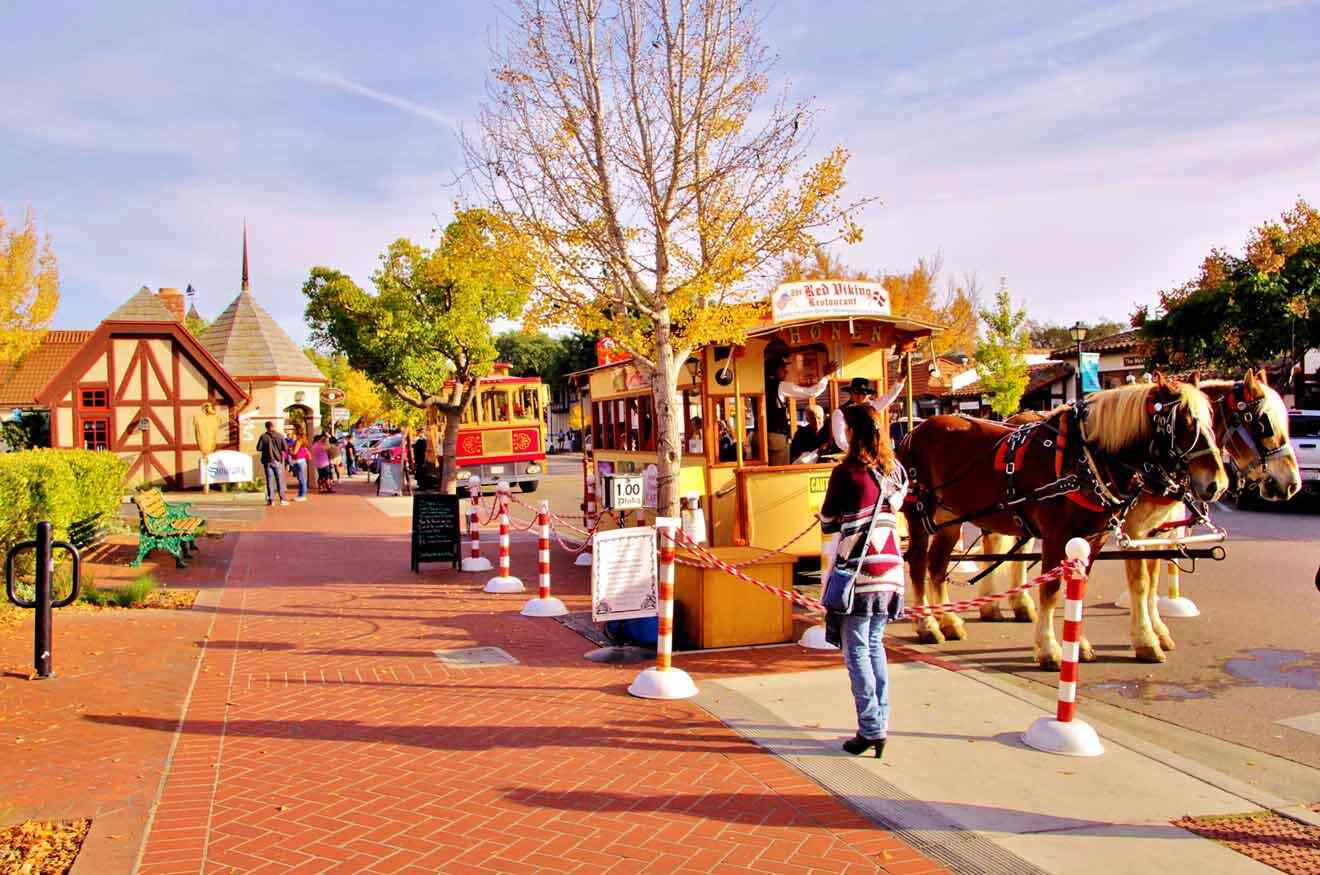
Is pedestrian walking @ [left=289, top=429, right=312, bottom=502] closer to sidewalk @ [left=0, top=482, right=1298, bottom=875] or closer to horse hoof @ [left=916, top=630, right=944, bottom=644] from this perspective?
sidewalk @ [left=0, top=482, right=1298, bottom=875]

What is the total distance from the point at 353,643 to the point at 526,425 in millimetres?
19660

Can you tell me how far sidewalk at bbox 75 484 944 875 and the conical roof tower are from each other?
2918 cm

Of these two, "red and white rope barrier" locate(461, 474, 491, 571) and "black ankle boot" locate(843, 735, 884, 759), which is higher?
"red and white rope barrier" locate(461, 474, 491, 571)

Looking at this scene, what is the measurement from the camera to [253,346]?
37.1 metres

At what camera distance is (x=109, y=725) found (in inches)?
248

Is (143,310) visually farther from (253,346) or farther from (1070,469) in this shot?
(1070,469)

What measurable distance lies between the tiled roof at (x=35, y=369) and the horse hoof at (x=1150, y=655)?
41452 mm

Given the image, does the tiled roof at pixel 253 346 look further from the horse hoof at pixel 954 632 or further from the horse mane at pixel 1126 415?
the horse mane at pixel 1126 415

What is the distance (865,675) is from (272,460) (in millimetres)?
20273

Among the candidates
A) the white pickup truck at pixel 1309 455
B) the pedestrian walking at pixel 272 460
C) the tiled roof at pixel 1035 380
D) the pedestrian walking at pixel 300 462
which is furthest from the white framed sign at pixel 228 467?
the tiled roof at pixel 1035 380

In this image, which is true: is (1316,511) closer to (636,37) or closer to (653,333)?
(653,333)

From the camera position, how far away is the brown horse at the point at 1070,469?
23.7 feet

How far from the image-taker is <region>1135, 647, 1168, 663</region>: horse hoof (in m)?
7.84

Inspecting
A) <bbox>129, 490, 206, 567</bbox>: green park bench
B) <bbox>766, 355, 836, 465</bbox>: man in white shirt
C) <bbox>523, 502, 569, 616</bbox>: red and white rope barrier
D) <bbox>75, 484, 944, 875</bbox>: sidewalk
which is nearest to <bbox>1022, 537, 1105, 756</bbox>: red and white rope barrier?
<bbox>75, 484, 944, 875</bbox>: sidewalk
